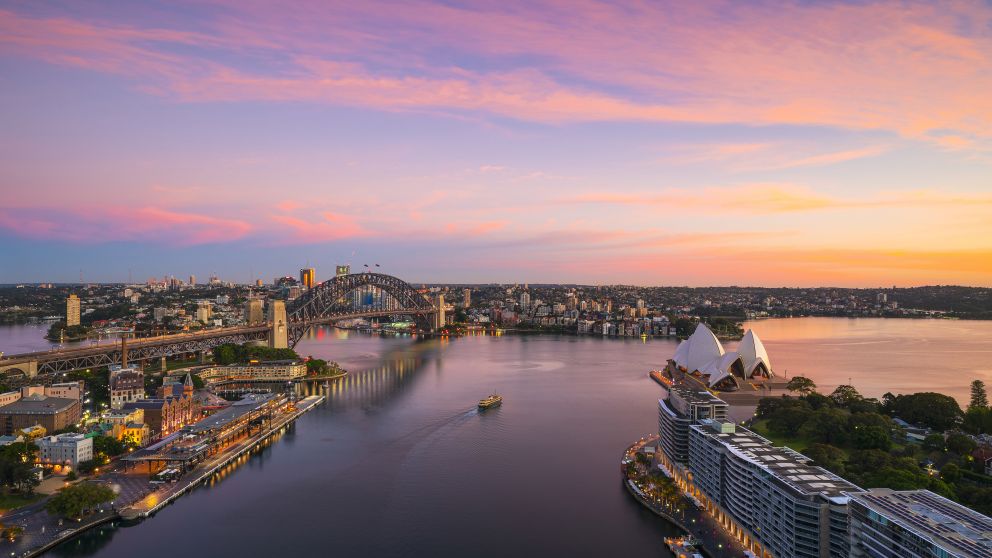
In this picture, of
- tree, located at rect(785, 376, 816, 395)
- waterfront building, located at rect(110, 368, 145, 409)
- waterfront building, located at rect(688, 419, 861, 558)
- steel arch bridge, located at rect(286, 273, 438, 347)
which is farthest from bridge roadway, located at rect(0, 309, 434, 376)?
tree, located at rect(785, 376, 816, 395)

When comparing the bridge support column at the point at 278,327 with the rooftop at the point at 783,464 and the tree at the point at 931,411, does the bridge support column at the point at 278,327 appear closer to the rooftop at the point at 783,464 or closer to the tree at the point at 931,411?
the rooftop at the point at 783,464

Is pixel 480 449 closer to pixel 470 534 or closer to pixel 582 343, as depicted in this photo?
pixel 470 534

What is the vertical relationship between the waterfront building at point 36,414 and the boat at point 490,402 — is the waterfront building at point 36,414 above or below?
above

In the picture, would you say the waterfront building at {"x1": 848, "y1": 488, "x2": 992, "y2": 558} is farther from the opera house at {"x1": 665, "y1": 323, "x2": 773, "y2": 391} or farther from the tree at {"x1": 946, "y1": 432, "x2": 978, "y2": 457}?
the opera house at {"x1": 665, "y1": 323, "x2": 773, "y2": 391}

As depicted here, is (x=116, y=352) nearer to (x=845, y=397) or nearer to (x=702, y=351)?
(x=702, y=351)

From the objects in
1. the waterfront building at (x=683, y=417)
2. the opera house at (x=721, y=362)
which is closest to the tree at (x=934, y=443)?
the waterfront building at (x=683, y=417)

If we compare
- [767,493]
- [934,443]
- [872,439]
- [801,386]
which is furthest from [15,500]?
[801,386]
